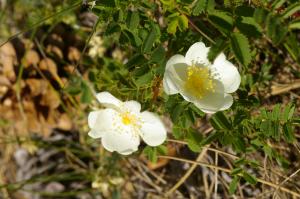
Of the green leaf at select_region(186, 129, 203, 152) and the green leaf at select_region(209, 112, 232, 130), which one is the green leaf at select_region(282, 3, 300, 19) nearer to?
the green leaf at select_region(209, 112, 232, 130)

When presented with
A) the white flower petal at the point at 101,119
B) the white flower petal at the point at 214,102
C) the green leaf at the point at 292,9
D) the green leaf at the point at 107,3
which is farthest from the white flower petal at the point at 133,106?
the green leaf at the point at 292,9

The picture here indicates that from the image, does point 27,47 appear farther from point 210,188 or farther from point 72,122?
point 210,188

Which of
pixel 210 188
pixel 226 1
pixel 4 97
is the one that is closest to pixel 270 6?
pixel 226 1

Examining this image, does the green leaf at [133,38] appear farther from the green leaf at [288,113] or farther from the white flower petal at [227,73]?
the green leaf at [288,113]

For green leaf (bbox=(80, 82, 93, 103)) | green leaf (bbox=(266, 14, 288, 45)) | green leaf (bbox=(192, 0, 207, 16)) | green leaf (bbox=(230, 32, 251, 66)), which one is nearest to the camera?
green leaf (bbox=(266, 14, 288, 45))

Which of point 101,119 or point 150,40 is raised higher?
point 150,40

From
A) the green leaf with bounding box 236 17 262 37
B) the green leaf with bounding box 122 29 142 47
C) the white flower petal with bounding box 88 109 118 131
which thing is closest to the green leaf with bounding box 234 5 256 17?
the green leaf with bounding box 236 17 262 37

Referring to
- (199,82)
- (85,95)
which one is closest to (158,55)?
(199,82)

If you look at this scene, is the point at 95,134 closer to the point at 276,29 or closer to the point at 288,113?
the point at 288,113
